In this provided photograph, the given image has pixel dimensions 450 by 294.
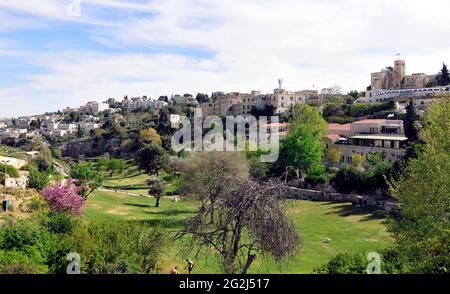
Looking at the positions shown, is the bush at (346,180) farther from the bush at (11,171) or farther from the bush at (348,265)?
the bush at (348,265)

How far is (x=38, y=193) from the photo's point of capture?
1580 inches

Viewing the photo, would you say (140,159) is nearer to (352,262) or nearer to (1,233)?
(1,233)

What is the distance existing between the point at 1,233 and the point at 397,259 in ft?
57.1

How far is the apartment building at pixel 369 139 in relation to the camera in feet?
194

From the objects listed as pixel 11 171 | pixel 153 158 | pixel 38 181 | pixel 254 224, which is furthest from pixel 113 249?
pixel 153 158

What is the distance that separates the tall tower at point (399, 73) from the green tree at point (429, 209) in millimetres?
114262

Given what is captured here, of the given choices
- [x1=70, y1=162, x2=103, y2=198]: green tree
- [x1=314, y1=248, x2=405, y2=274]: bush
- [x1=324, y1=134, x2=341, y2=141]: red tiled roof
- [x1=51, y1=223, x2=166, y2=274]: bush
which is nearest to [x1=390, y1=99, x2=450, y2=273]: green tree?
[x1=314, y1=248, x2=405, y2=274]: bush

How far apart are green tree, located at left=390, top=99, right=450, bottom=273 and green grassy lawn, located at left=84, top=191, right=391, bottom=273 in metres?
3.13

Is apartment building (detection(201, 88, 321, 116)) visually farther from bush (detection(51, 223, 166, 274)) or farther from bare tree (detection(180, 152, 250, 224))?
bush (detection(51, 223, 166, 274))

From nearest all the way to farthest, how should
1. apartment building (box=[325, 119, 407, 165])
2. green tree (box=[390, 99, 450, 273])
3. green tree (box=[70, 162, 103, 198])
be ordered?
1. green tree (box=[390, 99, 450, 273])
2. green tree (box=[70, 162, 103, 198])
3. apartment building (box=[325, 119, 407, 165])

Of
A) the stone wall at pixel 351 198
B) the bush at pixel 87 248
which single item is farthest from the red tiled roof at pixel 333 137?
the bush at pixel 87 248

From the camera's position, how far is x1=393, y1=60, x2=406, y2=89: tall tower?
130625mm

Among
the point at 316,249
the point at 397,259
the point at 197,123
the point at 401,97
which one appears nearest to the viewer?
the point at 397,259
